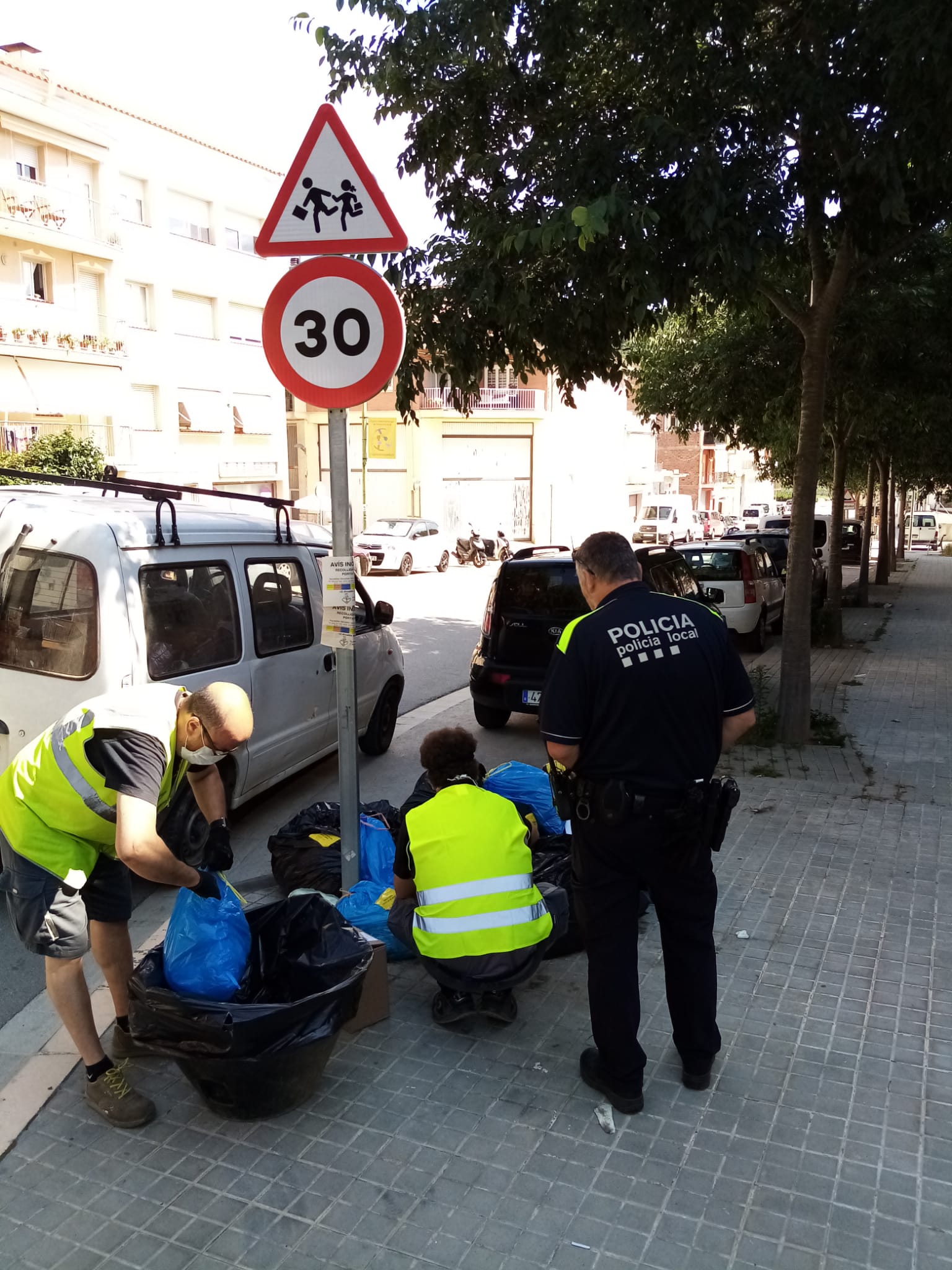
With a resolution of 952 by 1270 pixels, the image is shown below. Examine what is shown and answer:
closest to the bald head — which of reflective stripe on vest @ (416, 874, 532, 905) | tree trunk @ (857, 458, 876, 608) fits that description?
reflective stripe on vest @ (416, 874, 532, 905)

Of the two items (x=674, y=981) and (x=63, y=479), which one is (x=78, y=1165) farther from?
(x=63, y=479)

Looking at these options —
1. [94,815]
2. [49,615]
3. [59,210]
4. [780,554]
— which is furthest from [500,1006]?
[59,210]

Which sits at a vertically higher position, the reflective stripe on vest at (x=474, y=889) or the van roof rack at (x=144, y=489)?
the van roof rack at (x=144, y=489)

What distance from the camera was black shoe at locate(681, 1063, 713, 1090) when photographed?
328 centimetres

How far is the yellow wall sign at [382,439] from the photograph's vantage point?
119 feet

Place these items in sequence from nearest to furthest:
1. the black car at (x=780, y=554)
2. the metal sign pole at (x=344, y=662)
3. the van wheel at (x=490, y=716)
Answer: the metal sign pole at (x=344, y=662)
the van wheel at (x=490, y=716)
the black car at (x=780, y=554)

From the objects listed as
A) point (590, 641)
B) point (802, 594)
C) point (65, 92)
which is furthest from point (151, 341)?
point (590, 641)

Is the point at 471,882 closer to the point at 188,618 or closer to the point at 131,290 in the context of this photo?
the point at 188,618

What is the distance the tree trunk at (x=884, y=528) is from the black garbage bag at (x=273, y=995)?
71.9 feet

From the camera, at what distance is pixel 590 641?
306 cm

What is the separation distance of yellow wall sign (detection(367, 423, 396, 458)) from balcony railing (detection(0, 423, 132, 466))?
9.46m

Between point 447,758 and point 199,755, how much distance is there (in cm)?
97

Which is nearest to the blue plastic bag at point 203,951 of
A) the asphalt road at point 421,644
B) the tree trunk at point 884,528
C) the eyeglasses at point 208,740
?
the eyeglasses at point 208,740

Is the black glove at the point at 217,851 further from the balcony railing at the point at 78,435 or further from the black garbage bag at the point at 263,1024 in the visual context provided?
the balcony railing at the point at 78,435
